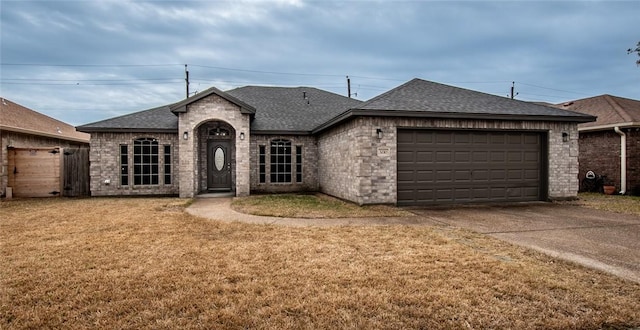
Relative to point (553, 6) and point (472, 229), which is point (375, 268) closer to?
point (472, 229)

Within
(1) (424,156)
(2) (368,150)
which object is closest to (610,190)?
(1) (424,156)

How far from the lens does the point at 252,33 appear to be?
56.1 ft

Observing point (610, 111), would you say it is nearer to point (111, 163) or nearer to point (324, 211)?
point (324, 211)

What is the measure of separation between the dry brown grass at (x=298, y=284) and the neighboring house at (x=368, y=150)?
4353 mm

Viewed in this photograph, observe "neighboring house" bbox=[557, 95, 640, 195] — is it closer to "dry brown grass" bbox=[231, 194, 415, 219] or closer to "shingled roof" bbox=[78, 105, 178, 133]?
"dry brown grass" bbox=[231, 194, 415, 219]

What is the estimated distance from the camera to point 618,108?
15.0 meters

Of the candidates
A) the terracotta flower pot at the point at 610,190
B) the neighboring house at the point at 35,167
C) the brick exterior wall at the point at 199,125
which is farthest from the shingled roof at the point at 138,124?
the terracotta flower pot at the point at 610,190

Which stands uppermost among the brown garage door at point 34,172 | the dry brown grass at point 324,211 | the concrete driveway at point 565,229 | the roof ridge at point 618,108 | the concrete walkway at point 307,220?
the roof ridge at point 618,108

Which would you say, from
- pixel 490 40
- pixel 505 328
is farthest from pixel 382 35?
pixel 505 328

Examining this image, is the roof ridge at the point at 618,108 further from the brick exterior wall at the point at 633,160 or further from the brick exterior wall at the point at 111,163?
the brick exterior wall at the point at 111,163

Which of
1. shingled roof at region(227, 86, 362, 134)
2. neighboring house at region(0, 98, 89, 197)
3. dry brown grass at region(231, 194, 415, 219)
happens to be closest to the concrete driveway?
dry brown grass at region(231, 194, 415, 219)

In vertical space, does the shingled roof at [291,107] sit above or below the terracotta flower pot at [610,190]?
above

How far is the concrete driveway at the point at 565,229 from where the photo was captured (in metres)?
4.50

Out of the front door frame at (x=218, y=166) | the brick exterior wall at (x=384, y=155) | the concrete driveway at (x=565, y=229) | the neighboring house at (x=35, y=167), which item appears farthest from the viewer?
the front door frame at (x=218, y=166)
